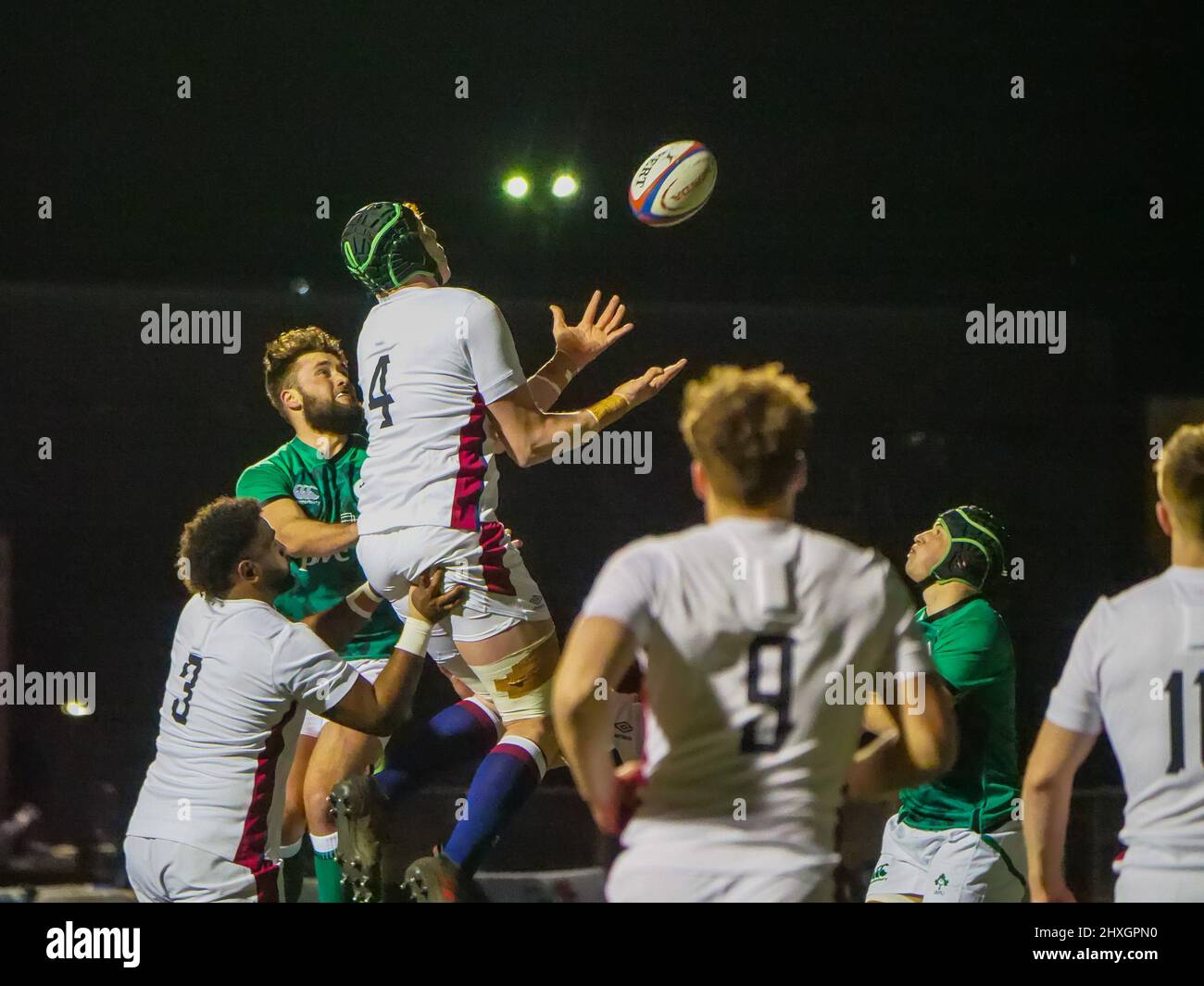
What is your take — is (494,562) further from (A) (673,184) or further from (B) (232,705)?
(A) (673,184)

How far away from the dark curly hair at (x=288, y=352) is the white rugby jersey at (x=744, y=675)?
214 cm

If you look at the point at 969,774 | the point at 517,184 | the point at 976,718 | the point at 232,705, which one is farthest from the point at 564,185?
the point at 969,774

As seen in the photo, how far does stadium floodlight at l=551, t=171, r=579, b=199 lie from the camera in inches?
168

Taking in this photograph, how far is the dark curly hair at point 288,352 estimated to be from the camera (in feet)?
13.9

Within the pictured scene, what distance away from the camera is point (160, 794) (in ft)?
11.4

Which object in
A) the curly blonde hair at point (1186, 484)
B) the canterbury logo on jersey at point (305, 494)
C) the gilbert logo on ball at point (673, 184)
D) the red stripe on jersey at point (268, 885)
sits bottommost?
the red stripe on jersey at point (268, 885)

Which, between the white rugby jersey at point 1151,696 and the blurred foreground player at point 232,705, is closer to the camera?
the white rugby jersey at point 1151,696

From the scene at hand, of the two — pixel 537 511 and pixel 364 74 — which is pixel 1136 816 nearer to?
pixel 537 511

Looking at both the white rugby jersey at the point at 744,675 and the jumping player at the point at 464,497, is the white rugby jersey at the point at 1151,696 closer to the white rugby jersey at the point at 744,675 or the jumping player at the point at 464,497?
the white rugby jersey at the point at 744,675

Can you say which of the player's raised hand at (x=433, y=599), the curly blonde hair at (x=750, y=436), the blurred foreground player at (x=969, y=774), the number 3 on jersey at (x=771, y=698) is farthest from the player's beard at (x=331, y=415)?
the number 3 on jersey at (x=771, y=698)

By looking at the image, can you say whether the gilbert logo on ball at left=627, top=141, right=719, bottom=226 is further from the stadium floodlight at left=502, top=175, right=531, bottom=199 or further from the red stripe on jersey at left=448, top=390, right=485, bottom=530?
the red stripe on jersey at left=448, top=390, right=485, bottom=530

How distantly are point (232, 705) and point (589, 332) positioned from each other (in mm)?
1545

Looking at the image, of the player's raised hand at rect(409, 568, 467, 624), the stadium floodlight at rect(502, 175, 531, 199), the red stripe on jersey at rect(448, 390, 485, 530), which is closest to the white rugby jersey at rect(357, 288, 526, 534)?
the red stripe on jersey at rect(448, 390, 485, 530)
